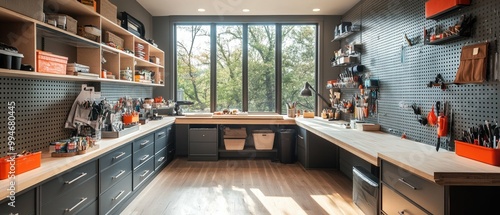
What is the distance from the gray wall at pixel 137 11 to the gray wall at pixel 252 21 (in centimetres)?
20

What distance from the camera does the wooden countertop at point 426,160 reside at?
1500 mm

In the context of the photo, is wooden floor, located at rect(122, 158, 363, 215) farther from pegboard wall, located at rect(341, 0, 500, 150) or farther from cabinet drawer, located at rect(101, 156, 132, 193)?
pegboard wall, located at rect(341, 0, 500, 150)

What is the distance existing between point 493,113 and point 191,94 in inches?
184

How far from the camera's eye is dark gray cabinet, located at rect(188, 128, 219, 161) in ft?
16.8

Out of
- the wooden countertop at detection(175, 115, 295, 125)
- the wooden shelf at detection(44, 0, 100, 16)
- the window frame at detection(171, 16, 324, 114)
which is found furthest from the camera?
the window frame at detection(171, 16, 324, 114)

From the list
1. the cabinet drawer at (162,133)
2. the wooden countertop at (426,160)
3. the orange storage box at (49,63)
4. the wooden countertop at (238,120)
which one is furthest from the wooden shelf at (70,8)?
the wooden countertop at (426,160)

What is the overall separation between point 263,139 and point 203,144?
1089mm

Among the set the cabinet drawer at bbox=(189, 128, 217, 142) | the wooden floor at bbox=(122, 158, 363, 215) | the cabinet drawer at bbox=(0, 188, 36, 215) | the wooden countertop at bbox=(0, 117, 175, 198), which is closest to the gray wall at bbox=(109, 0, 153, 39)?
the cabinet drawer at bbox=(189, 128, 217, 142)

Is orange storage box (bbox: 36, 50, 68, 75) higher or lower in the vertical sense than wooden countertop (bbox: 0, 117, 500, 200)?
higher

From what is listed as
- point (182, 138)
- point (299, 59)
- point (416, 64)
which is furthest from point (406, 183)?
point (182, 138)

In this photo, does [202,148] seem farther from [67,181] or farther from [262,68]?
[67,181]

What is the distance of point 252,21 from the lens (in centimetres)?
551

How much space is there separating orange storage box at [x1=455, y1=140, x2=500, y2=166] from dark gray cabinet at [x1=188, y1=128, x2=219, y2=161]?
376cm

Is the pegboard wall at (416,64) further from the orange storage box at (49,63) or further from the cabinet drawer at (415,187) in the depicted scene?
the orange storage box at (49,63)
